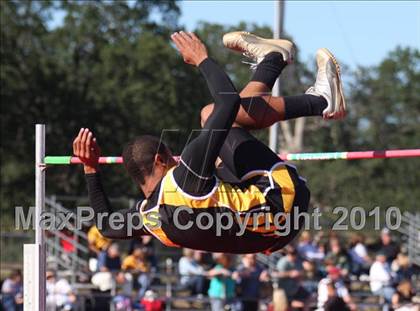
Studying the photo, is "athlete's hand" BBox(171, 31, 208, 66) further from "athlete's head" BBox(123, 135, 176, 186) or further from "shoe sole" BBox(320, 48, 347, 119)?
"shoe sole" BBox(320, 48, 347, 119)

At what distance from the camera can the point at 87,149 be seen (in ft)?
17.0

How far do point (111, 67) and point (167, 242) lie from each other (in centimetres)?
2294

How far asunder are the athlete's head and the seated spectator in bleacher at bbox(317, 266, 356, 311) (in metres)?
4.57

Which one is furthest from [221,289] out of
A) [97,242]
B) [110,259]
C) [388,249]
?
[388,249]

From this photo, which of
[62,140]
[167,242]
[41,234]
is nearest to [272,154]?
[167,242]

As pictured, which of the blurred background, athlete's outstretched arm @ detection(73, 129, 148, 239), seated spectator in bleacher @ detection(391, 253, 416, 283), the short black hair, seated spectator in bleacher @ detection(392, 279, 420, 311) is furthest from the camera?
the blurred background

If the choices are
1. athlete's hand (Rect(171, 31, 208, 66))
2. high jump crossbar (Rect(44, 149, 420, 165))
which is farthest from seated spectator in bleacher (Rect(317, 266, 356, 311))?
athlete's hand (Rect(171, 31, 208, 66))

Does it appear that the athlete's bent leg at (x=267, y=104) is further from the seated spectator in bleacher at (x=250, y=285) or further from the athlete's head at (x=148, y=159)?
the seated spectator in bleacher at (x=250, y=285)

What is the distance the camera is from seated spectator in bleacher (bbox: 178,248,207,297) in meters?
12.4

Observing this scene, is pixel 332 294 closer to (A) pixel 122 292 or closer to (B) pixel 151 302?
(B) pixel 151 302

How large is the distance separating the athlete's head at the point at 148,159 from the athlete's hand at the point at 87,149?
31 cm

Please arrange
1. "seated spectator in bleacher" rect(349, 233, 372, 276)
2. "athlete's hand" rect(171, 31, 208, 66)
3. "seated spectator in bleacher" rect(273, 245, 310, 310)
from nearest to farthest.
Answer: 1. "athlete's hand" rect(171, 31, 208, 66)
2. "seated spectator in bleacher" rect(273, 245, 310, 310)
3. "seated spectator in bleacher" rect(349, 233, 372, 276)

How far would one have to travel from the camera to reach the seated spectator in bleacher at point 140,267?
12048mm

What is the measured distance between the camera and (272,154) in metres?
5.02
